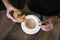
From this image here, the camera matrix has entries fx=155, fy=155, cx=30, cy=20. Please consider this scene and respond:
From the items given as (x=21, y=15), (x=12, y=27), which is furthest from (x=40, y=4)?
(x=12, y=27)

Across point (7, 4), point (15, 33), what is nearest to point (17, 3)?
point (7, 4)

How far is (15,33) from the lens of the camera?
3.13 ft

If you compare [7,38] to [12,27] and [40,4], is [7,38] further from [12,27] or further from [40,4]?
[40,4]

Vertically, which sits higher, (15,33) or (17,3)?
(17,3)

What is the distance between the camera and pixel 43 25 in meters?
0.94

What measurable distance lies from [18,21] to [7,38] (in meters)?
0.12

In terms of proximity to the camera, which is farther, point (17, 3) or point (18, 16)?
point (17, 3)

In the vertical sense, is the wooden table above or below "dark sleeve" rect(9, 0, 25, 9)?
below

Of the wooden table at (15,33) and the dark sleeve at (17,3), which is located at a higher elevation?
the dark sleeve at (17,3)

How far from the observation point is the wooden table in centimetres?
95

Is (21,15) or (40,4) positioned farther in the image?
(21,15)

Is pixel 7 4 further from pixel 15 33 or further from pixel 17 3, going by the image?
pixel 15 33

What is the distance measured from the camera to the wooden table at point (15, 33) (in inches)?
37.3

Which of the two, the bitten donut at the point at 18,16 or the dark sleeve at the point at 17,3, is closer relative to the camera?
the bitten donut at the point at 18,16
